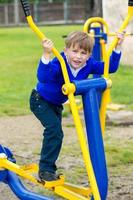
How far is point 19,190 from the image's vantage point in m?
3.96

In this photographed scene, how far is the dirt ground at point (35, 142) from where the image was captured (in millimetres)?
4508

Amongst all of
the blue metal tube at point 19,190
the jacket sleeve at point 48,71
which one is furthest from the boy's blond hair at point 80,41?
the blue metal tube at point 19,190

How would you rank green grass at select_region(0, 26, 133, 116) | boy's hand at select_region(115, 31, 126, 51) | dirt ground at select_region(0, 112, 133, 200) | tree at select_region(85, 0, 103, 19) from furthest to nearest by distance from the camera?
1. tree at select_region(85, 0, 103, 19)
2. green grass at select_region(0, 26, 133, 116)
3. dirt ground at select_region(0, 112, 133, 200)
4. boy's hand at select_region(115, 31, 126, 51)

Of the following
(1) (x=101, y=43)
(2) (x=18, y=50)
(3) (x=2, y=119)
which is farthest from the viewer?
(2) (x=18, y=50)

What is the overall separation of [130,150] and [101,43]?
5.09 feet

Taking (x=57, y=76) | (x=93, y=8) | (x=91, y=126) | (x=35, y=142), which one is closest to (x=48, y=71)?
(x=57, y=76)

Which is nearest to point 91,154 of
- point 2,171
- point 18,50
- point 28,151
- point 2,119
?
point 2,171

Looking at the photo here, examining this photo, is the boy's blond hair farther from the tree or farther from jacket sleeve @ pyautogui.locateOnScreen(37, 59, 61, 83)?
the tree

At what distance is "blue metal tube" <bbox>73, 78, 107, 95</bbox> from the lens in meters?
3.43

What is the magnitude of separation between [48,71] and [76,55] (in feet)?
0.65

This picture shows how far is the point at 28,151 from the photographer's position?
5.65 meters

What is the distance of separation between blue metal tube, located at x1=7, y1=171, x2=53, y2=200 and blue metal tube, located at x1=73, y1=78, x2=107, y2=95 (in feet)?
2.64

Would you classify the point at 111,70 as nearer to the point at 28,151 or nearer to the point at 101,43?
the point at 28,151

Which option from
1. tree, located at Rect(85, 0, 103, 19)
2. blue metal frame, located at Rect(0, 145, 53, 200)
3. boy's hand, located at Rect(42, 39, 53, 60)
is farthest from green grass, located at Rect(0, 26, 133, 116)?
boy's hand, located at Rect(42, 39, 53, 60)
